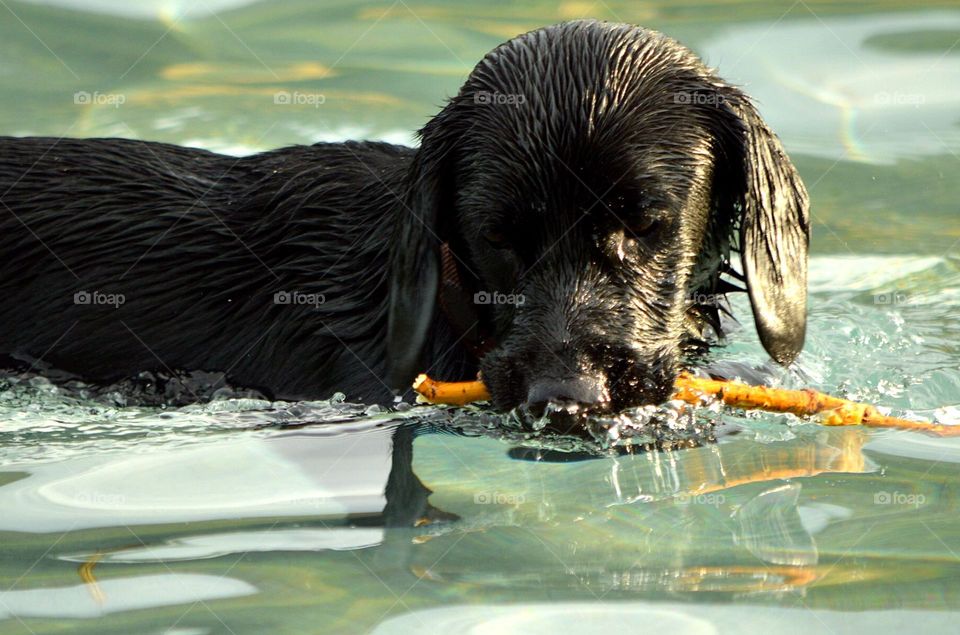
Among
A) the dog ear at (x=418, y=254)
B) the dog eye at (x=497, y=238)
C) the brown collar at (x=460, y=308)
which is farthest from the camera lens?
the brown collar at (x=460, y=308)

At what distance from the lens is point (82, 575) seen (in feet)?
13.1

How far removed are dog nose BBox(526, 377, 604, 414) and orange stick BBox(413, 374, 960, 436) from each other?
1.70 ft

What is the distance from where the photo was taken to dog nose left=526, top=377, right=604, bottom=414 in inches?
175

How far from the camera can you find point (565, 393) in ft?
14.7

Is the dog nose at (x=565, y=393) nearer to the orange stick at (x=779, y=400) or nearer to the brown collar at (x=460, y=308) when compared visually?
the orange stick at (x=779, y=400)

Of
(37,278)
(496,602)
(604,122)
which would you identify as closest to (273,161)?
(37,278)

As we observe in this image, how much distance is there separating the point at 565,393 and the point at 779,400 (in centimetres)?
102

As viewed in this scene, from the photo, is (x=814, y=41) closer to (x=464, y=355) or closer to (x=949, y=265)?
(x=949, y=265)

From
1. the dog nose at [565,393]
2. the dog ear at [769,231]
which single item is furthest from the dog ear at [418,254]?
the dog ear at [769,231]

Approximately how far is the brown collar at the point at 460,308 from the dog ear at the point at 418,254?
0.15 m

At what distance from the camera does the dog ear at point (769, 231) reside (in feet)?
16.9

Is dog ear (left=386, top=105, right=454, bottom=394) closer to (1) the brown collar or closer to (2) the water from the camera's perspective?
(1) the brown collar

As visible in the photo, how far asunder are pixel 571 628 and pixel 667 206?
187 centimetres

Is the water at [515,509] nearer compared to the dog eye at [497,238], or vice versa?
the water at [515,509]
